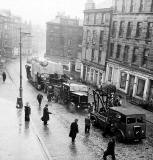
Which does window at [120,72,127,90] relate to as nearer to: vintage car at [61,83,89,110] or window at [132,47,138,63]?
window at [132,47,138,63]

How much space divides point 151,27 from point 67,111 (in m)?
14.8

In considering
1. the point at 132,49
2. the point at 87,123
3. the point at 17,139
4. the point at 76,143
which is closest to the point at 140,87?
the point at 132,49

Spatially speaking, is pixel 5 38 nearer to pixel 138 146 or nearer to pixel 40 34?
pixel 40 34

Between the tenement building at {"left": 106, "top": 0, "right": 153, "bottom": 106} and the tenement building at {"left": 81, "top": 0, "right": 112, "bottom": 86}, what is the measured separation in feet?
5.15

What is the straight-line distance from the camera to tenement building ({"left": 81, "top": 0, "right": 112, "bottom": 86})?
42.0m

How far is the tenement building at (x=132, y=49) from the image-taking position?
107ft

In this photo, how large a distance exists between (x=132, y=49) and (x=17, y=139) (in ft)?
73.7

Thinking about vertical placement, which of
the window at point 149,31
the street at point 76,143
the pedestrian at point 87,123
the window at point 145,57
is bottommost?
the street at point 76,143

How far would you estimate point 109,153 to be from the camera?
1536 centimetres

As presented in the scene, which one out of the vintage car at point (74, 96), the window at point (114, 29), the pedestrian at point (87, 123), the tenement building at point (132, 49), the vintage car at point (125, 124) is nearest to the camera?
the vintage car at point (125, 124)

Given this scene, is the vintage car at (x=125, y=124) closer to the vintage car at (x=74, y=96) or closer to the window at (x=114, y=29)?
the vintage car at (x=74, y=96)

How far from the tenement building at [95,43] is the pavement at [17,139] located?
2072 centimetres

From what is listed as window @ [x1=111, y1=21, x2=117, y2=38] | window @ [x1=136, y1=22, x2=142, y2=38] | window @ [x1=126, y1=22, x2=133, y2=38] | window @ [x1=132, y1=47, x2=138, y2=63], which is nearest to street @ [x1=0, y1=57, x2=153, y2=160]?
window @ [x1=132, y1=47, x2=138, y2=63]

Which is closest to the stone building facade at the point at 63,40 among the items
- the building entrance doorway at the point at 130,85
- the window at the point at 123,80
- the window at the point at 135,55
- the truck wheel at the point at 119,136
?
the window at the point at 123,80
